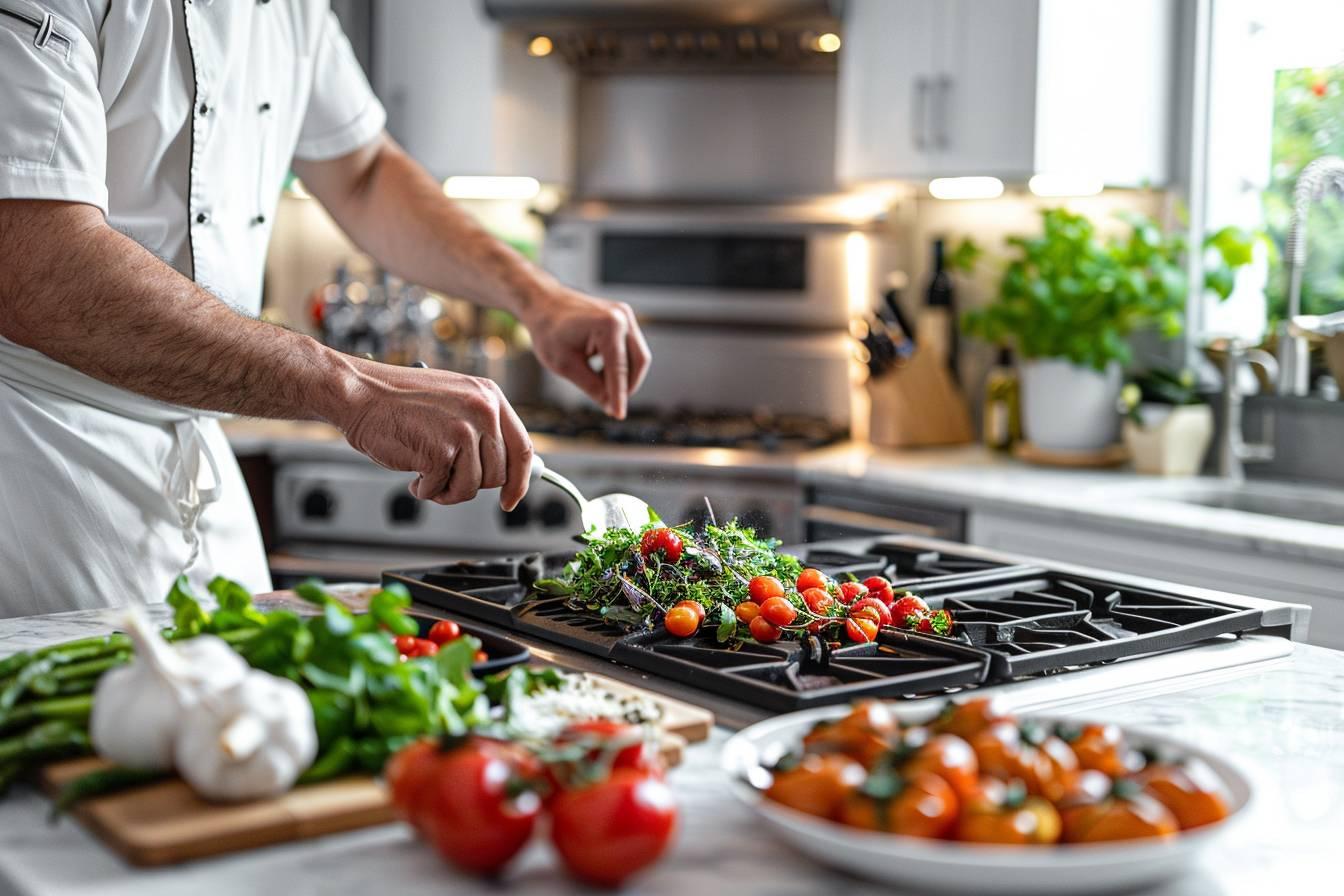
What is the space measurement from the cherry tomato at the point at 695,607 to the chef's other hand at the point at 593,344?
55 cm

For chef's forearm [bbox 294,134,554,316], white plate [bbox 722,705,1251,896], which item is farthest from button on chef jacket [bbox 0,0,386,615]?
white plate [bbox 722,705,1251,896]

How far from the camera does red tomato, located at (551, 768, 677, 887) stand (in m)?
0.82

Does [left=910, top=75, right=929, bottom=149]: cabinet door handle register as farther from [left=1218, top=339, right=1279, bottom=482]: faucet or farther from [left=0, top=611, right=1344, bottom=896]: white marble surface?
[left=0, top=611, right=1344, bottom=896]: white marble surface

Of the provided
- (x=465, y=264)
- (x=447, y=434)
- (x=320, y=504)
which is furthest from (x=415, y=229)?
(x=320, y=504)

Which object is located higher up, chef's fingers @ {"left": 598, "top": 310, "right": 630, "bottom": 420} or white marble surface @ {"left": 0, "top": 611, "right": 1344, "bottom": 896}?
chef's fingers @ {"left": 598, "top": 310, "right": 630, "bottom": 420}

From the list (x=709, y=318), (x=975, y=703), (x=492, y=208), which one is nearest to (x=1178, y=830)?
(x=975, y=703)

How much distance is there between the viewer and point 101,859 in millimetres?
884

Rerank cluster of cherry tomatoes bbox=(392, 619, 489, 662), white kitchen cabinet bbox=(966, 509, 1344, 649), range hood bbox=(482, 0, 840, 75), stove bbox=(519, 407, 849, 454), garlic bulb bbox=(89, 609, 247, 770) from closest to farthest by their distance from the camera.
A: garlic bulb bbox=(89, 609, 247, 770)
cluster of cherry tomatoes bbox=(392, 619, 489, 662)
white kitchen cabinet bbox=(966, 509, 1344, 649)
stove bbox=(519, 407, 849, 454)
range hood bbox=(482, 0, 840, 75)

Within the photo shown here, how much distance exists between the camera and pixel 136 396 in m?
1.81

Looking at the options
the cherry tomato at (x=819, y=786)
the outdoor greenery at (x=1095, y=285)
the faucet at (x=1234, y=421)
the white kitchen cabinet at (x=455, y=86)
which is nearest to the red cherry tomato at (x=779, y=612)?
the cherry tomato at (x=819, y=786)

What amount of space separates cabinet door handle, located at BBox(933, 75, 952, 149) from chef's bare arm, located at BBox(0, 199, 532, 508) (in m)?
1.95

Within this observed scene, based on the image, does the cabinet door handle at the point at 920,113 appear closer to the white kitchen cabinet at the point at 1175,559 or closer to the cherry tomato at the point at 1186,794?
the white kitchen cabinet at the point at 1175,559

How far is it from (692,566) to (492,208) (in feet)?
8.94

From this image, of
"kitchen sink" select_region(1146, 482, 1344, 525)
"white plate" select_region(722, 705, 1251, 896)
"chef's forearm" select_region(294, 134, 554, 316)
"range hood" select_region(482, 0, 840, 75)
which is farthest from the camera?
"range hood" select_region(482, 0, 840, 75)
